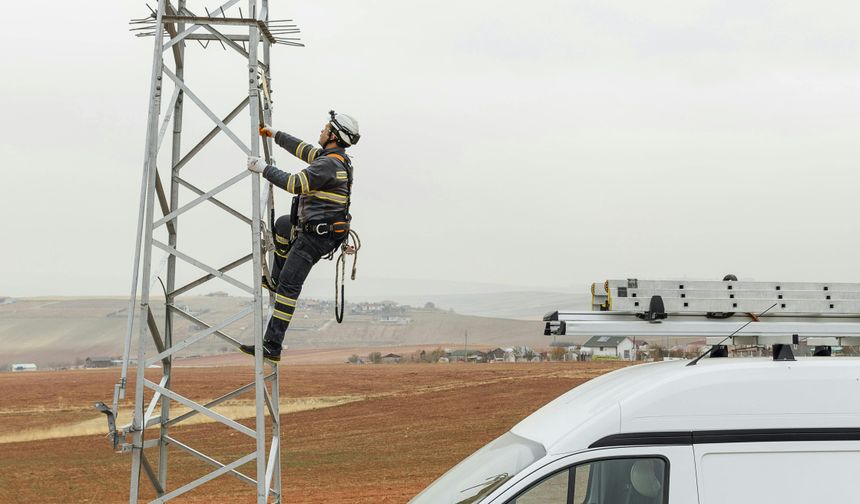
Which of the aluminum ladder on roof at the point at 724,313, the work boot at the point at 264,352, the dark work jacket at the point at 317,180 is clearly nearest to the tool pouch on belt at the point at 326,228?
the dark work jacket at the point at 317,180

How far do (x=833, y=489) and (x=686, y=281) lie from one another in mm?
1553

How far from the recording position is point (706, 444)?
4695 millimetres

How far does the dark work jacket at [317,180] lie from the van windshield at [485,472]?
150 inches

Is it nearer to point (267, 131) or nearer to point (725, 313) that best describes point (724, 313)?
point (725, 313)

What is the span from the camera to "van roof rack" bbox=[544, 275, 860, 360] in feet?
17.9

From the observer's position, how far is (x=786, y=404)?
4.82 m

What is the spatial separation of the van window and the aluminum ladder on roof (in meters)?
0.89

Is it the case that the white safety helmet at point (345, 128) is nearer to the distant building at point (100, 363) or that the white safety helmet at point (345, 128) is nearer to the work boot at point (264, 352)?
the work boot at point (264, 352)

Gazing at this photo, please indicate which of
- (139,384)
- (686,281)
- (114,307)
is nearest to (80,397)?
(139,384)

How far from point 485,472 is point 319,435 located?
2626 centimetres

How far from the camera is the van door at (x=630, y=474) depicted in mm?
4617

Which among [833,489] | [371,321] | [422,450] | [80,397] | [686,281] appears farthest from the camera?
[371,321]

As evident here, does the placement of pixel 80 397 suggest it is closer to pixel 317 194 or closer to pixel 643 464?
pixel 317 194

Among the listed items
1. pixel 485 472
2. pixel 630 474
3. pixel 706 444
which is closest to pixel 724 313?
pixel 706 444
